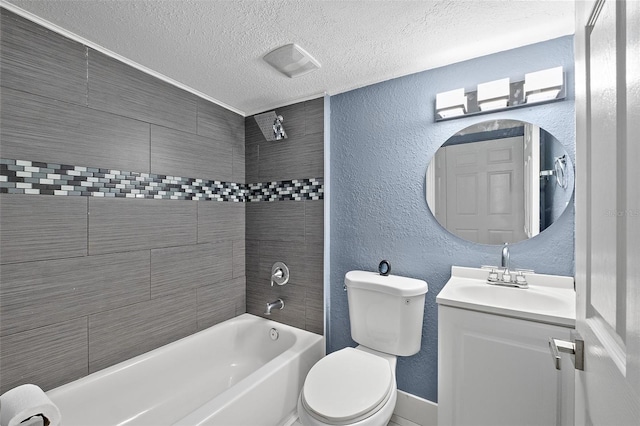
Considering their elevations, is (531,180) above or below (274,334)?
above

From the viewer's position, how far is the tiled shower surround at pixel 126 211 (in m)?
1.29

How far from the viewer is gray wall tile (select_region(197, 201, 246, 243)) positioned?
2113 millimetres

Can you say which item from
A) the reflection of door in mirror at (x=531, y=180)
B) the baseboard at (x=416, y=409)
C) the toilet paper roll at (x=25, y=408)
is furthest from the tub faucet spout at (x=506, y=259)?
the toilet paper roll at (x=25, y=408)

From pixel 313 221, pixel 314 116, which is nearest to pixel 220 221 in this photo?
pixel 313 221

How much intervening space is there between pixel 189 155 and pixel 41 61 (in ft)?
2.77

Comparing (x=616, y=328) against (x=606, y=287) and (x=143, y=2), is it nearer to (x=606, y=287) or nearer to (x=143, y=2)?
(x=606, y=287)

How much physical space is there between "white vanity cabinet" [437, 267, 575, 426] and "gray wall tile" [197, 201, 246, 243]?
65.5 inches

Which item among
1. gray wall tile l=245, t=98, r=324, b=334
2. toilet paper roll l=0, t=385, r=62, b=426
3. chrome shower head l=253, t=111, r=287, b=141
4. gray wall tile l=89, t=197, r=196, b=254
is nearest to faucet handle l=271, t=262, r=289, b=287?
gray wall tile l=245, t=98, r=324, b=334

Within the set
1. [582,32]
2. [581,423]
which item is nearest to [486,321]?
[581,423]

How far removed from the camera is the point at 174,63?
1.68m

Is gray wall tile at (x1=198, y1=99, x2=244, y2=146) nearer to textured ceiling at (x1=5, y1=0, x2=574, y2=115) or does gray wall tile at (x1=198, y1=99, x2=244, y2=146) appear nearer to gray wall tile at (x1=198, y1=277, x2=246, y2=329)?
textured ceiling at (x1=5, y1=0, x2=574, y2=115)

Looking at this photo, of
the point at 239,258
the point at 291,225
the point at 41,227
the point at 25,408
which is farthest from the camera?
the point at 239,258

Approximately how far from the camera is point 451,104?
164 centimetres

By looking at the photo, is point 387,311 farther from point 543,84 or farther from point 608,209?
point 543,84
